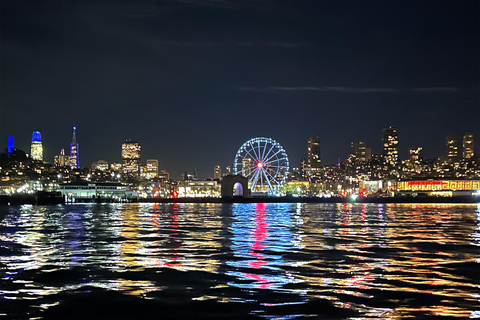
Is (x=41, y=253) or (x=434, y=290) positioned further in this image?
(x=41, y=253)

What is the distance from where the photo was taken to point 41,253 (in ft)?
102

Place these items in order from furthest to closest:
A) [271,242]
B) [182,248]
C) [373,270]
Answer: [271,242] → [182,248] → [373,270]

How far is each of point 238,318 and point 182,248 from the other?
60.8 ft

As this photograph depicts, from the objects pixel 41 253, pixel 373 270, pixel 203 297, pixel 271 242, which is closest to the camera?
pixel 203 297

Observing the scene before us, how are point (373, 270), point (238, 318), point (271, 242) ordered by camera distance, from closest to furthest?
point (238, 318) → point (373, 270) → point (271, 242)

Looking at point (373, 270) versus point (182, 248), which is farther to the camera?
point (182, 248)

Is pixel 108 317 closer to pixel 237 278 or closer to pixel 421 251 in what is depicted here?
pixel 237 278

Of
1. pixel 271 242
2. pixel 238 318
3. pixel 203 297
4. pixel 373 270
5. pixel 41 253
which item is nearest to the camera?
pixel 238 318

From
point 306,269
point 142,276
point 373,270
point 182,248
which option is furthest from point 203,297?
point 182,248

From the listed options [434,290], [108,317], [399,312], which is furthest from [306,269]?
[108,317]

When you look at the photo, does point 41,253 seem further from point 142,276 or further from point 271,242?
point 271,242

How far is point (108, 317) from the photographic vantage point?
1605 centimetres

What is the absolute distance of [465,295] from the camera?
18.8 m

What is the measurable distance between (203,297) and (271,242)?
1931cm
